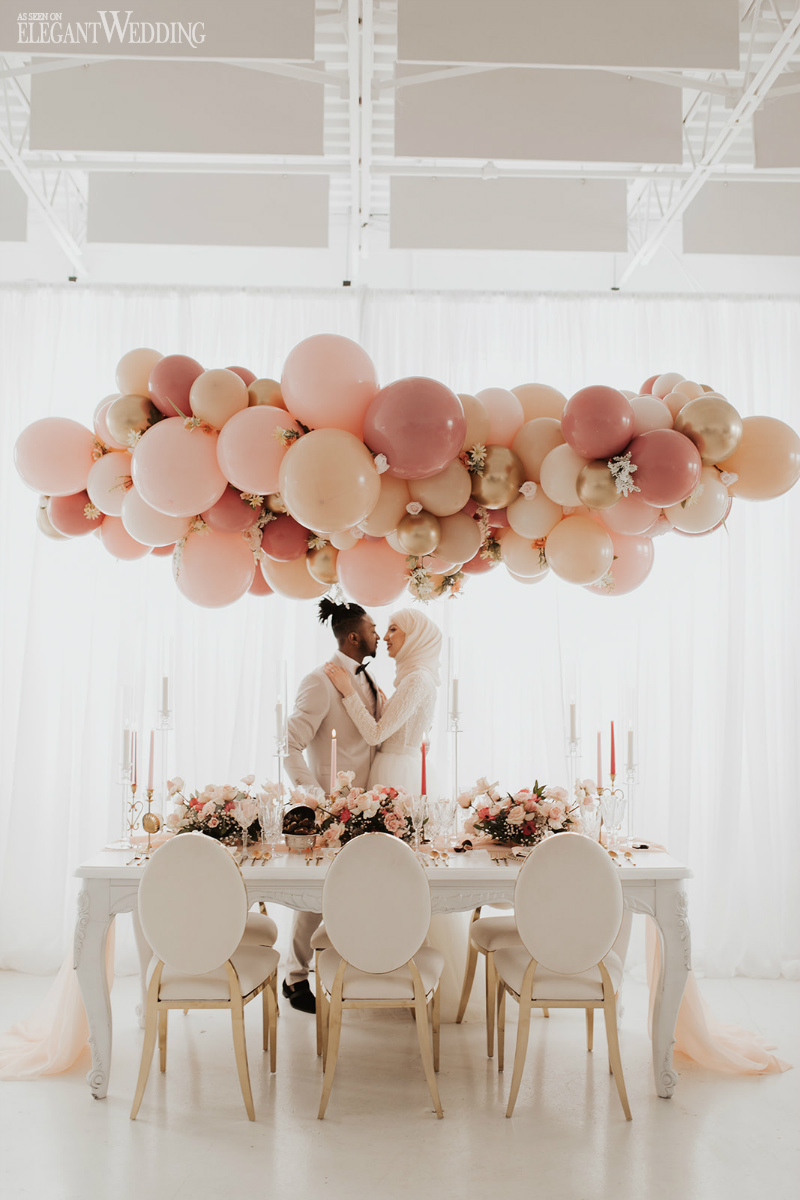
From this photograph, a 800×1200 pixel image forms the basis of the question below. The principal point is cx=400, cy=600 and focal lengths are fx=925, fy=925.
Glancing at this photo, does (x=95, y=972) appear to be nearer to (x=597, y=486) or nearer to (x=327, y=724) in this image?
(x=327, y=724)

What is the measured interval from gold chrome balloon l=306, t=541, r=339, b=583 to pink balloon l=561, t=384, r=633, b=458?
1049 mm

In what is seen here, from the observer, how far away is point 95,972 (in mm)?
3625

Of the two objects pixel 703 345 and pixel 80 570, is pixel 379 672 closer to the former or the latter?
pixel 80 570

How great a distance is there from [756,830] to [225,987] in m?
3.57

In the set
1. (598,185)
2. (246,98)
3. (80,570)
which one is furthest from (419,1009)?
(598,185)

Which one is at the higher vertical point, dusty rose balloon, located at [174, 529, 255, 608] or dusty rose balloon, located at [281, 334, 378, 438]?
dusty rose balloon, located at [281, 334, 378, 438]

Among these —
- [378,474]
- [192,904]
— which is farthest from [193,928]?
[378,474]

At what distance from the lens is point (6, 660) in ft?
18.7

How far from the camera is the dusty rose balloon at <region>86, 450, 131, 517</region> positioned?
3494 mm


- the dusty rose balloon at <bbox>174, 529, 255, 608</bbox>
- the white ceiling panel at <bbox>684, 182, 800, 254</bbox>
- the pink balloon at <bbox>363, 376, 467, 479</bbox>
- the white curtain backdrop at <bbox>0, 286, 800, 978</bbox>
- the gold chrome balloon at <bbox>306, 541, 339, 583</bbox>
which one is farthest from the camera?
the white curtain backdrop at <bbox>0, 286, 800, 978</bbox>

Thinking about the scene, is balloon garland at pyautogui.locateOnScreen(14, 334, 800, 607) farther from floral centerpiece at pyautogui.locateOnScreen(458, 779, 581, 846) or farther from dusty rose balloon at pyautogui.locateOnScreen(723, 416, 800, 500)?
floral centerpiece at pyautogui.locateOnScreen(458, 779, 581, 846)

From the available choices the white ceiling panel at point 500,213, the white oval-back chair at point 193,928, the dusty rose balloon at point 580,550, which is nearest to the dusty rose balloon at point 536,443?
the dusty rose balloon at point 580,550

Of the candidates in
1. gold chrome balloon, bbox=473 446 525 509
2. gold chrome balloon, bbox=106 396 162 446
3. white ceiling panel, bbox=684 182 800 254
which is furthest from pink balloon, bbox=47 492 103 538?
white ceiling panel, bbox=684 182 800 254

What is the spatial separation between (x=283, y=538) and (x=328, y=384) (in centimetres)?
69
